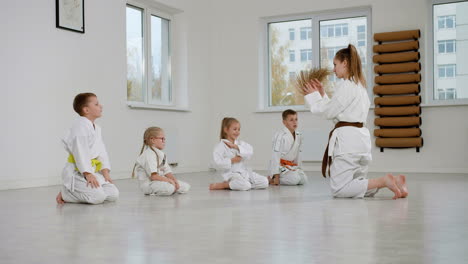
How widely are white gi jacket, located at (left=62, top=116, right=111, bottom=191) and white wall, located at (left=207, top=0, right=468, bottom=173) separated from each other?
4.43 metres

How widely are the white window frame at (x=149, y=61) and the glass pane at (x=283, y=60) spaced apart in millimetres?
1431

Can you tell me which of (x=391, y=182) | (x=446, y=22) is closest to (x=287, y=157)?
(x=391, y=182)

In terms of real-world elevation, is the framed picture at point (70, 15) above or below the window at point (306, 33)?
below

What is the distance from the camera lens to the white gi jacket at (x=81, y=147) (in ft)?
11.9

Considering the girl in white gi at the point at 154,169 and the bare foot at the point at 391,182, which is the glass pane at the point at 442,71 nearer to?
the bare foot at the point at 391,182

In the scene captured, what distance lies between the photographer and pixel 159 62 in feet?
25.0

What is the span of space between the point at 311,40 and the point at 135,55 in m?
2.64

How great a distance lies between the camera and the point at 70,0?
224 inches

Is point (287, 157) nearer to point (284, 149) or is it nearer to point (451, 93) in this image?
point (284, 149)

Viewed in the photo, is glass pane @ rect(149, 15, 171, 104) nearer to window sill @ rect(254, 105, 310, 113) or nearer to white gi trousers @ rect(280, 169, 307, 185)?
window sill @ rect(254, 105, 310, 113)

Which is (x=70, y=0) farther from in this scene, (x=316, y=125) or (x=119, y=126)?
(x=316, y=125)

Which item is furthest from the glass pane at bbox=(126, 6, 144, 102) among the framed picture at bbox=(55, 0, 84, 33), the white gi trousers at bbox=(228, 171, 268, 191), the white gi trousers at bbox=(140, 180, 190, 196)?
the white gi trousers at bbox=(140, 180, 190, 196)

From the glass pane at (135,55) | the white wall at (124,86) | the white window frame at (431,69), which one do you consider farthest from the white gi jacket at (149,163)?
the white window frame at (431,69)

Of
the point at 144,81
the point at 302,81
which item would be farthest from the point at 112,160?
the point at 302,81
